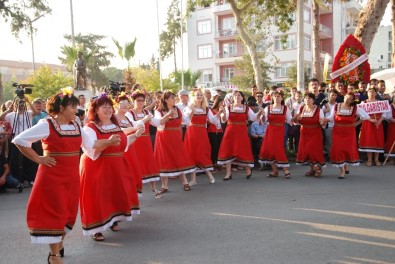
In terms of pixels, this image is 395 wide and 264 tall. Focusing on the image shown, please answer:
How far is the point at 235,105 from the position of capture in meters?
8.95

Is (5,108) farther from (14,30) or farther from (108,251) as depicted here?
(14,30)

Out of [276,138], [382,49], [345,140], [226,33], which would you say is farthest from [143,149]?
[382,49]

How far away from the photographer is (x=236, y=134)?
8.97m

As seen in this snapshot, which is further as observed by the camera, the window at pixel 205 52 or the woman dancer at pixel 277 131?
the window at pixel 205 52

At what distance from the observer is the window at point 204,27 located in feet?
142

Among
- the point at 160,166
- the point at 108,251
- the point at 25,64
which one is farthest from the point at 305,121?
the point at 25,64

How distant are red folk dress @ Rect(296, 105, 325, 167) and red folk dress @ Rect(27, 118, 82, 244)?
5.58 m

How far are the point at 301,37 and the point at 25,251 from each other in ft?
36.6

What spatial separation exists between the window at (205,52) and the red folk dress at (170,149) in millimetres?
36725

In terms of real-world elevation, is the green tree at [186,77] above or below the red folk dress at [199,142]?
above

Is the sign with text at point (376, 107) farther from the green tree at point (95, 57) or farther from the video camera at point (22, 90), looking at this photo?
the green tree at point (95, 57)

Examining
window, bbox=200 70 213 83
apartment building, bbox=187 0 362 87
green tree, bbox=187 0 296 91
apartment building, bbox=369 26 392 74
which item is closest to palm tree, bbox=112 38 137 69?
green tree, bbox=187 0 296 91

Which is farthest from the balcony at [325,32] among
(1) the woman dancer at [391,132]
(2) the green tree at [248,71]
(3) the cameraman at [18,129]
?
(3) the cameraman at [18,129]

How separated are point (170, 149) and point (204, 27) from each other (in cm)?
3768
